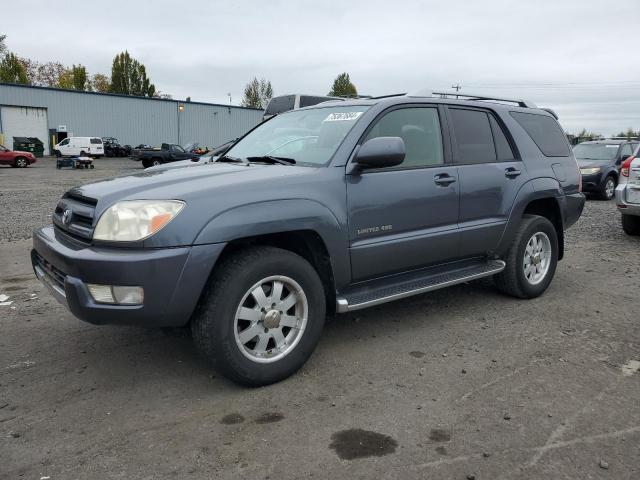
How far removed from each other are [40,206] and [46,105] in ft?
122

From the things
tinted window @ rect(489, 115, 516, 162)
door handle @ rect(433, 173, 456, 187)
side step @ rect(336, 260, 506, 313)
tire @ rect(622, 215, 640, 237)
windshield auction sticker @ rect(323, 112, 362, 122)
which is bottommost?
tire @ rect(622, 215, 640, 237)

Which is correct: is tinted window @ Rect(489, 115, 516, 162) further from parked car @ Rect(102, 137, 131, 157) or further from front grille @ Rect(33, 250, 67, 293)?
parked car @ Rect(102, 137, 131, 157)

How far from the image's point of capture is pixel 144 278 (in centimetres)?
283

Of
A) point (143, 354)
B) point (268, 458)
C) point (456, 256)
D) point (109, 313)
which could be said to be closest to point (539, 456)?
point (268, 458)

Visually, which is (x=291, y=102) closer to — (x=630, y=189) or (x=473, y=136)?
(x=630, y=189)

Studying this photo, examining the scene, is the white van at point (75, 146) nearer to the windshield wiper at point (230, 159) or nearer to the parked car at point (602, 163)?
the parked car at point (602, 163)

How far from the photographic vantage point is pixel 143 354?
3807 millimetres

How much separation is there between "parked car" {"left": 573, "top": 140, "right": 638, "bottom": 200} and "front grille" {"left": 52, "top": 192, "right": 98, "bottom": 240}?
13.1 meters

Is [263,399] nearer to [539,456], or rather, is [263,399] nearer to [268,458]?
[268,458]

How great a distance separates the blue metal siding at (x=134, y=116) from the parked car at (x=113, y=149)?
12.3 ft

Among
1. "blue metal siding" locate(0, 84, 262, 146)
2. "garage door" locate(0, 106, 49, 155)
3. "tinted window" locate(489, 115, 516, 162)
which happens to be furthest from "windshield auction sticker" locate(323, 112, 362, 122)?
"blue metal siding" locate(0, 84, 262, 146)

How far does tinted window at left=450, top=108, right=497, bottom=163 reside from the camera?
4426 mm

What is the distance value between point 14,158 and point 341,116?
30.7 metres

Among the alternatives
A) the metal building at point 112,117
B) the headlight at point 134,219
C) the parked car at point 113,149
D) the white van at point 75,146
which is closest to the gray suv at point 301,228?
the headlight at point 134,219
